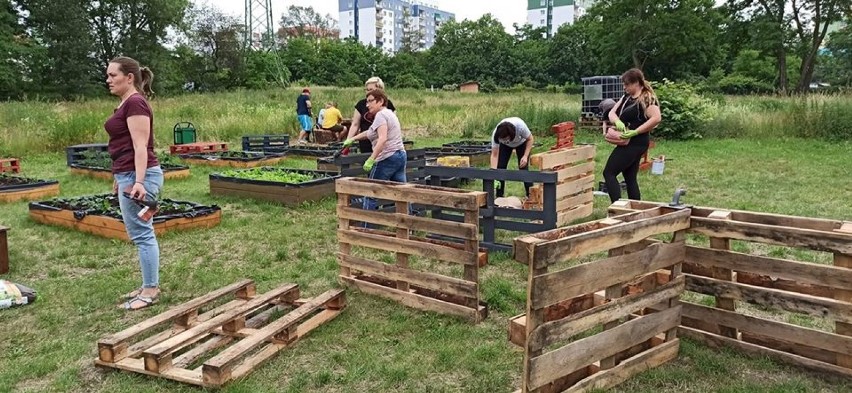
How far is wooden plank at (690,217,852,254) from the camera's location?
126 inches

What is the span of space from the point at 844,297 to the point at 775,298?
1.08 feet

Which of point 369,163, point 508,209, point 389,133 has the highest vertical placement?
point 389,133

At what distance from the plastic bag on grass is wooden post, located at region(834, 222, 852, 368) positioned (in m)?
5.51

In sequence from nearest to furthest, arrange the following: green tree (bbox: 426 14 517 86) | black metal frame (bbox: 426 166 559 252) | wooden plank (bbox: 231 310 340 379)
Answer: wooden plank (bbox: 231 310 340 379), black metal frame (bbox: 426 166 559 252), green tree (bbox: 426 14 517 86)

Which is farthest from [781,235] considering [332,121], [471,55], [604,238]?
[471,55]

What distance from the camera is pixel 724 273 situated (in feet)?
11.9

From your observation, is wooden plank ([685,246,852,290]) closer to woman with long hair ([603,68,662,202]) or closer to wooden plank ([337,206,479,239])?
wooden plank ([337,206,479,239])

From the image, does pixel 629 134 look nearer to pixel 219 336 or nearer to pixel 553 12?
pixel 219 336

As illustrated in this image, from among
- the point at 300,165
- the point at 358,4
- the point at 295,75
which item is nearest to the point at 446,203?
the point at 300,165

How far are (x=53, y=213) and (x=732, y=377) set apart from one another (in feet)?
24.0

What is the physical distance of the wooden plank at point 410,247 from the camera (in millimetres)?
4223

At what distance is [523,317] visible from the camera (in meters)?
3.07

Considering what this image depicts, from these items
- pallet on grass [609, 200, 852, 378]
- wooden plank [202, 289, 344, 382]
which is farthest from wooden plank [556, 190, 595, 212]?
wooden plank [202, 289, 344, 382]

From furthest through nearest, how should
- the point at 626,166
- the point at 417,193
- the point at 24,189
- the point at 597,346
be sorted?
the point at 24,189
the point at 626,166
the point at 417,193
the point at 597,346
